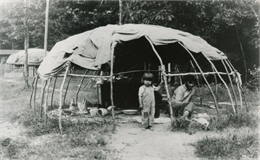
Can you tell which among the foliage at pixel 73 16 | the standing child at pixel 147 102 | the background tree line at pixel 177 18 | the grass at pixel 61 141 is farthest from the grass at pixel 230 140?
the foliage at pixel 73 16

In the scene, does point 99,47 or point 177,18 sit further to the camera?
point 177,18

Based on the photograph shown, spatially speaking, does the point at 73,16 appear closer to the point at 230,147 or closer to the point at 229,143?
the point at 229,143

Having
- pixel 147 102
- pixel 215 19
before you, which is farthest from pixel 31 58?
pixel 147 102

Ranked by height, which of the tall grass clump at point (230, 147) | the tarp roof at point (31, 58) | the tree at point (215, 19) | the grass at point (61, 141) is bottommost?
the grass at point (61, 141)

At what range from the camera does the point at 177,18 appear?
15.0 meters

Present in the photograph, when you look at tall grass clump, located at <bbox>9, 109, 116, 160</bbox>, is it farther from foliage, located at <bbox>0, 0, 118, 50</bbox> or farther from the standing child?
foliage, located at <bbox>0, 0, 118, 50</bbox>

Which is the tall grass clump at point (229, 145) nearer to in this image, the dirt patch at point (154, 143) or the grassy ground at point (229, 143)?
the grassy ground at point (229, 143)

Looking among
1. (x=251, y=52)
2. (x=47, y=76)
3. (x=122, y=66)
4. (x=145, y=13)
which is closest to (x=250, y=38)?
(x=251, y=52)

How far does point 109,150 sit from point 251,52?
1720 cm

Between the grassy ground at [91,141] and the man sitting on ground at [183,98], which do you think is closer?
the grassy ground at [91,141]

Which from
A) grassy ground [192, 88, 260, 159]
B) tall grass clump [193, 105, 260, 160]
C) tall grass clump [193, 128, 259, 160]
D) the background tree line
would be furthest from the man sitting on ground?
the background tree line

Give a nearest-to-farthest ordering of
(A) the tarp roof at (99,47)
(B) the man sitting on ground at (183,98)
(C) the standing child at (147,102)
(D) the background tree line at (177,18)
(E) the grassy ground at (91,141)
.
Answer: (E) the grassy ground at (91,141) → (C) the standing child at (147,102) → (A) the tarp roof at (99,47) → (B) the man sitting on ground at (183,98) → (D) the background tree line at (177,18)

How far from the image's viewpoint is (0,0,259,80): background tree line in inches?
563

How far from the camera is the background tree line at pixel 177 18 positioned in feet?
46.9
